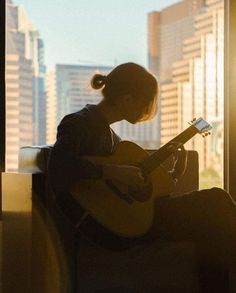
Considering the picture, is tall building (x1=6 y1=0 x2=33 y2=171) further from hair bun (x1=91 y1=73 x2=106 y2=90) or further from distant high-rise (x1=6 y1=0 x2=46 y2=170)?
hair bun (x1=91 y1=73 x2=106 y2=90)

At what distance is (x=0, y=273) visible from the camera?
2.12 metres

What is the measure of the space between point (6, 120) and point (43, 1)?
587mm

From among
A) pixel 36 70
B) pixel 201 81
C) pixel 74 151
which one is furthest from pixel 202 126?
pixel 36 70

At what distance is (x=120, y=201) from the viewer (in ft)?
5.62

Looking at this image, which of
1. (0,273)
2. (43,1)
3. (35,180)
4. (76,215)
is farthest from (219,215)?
(43,1)

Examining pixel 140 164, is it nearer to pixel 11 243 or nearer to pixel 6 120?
pixel 11 243

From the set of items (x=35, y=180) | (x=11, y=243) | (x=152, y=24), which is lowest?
(x=11, y=243)

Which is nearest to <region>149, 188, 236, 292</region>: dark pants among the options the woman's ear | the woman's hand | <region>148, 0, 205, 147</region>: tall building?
the woman's hand

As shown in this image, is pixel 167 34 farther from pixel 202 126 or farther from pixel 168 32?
pixel 202 126

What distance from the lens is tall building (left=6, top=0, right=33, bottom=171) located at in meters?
2.54

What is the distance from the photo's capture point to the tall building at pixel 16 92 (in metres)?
2.54

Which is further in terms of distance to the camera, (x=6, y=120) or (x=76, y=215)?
(x=6, y=120)

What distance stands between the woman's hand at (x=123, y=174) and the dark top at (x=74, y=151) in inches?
1.3

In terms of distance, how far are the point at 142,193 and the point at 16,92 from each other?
3.52 feet
